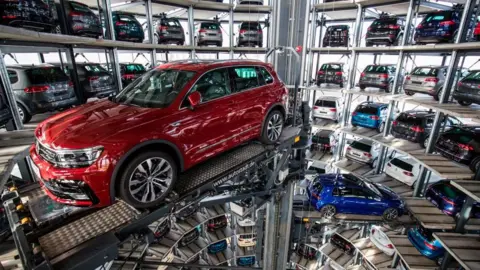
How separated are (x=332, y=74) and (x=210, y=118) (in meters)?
9.55

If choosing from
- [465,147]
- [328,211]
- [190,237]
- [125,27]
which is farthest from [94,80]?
[465,147]

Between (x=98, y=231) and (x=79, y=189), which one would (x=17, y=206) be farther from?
(x=98, y=231)

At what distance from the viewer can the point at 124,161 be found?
111 inches

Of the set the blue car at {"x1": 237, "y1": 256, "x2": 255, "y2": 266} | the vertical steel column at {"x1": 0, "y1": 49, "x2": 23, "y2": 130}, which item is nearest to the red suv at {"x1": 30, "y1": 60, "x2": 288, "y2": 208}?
the vertical steel column at {"x1": 0, "y1": 49, "x2": 23, "y2": 130}

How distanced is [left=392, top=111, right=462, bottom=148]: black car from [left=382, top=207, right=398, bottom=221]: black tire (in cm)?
264

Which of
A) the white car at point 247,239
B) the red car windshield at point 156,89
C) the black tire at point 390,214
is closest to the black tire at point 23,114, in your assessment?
the red car windshield at point 156,89

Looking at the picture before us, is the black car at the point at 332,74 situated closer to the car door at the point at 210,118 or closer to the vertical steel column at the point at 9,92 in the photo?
the car door at the point at 210,118

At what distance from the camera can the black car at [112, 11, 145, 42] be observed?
8.05m

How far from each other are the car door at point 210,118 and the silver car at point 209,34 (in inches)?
301

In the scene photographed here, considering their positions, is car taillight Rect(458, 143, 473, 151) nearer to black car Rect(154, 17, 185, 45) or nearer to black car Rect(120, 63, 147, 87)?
black car Rect(154, 17, 185, 45)

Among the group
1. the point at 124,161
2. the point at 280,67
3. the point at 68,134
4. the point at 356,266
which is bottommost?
the point at 356,266

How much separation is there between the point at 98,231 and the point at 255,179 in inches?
122

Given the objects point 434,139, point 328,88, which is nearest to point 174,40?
point 328,88

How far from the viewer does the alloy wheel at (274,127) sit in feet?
16.7
